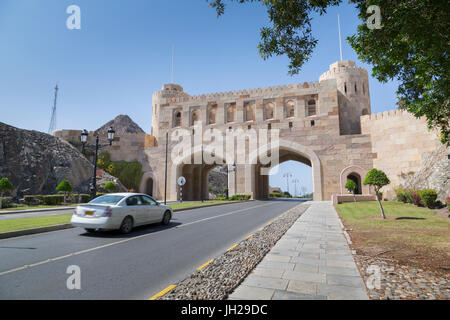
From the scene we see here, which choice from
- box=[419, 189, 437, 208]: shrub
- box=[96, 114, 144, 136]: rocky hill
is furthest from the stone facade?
box=[96, 114, 144, 136]: rocky hill

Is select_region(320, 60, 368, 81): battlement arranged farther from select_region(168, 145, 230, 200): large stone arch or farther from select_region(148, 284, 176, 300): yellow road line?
select_region(148, 284, 176, 300): yellow road line

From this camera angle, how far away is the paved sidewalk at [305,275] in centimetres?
331

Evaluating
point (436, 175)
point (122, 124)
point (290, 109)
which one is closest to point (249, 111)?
point (290, 109)

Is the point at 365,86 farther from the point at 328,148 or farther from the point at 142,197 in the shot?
the point at 142,197

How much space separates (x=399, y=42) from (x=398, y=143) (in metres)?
24.1

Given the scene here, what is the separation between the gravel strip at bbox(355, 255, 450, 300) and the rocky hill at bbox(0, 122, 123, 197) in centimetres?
2752

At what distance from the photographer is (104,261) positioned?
5.04 metres

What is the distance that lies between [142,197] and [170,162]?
89.8 ft

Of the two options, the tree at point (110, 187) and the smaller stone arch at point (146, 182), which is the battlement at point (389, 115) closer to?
the smaller stone arch at point (146, 182)

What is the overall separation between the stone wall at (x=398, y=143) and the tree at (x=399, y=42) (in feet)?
61.7

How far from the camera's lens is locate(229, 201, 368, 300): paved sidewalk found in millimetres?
3307

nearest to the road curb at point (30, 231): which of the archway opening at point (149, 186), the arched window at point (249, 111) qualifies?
the arched window at point (249, 111)

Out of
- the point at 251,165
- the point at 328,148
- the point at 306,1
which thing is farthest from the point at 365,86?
the point at 306,1

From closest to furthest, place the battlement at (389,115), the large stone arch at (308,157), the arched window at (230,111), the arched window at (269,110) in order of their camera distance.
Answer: the battlement at (389,115)
the large stone arch at (308,157)
the arched window at (269,110)
the arched window at (230,111)
